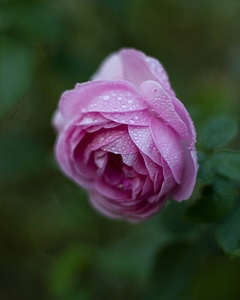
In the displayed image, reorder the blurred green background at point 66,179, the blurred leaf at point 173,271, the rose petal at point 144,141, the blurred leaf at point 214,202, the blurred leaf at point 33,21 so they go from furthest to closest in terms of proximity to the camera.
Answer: the blurred leaf at point 33,21, the blurred green background at point 66,179, the blurred leaf at point 173,271, the blurred leaf at point 214,202, the rose petal at point 144,141

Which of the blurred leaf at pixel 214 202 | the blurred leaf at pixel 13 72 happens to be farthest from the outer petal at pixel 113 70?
the blurred leaf at pixel 13 72

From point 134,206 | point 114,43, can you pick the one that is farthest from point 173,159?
point 114,43

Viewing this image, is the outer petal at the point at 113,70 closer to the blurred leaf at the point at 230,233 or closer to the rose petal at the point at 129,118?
the rose petal at the point at 129,118

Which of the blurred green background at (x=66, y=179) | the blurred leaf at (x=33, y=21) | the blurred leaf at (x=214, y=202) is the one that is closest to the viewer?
the blurred leaf at (x=214, y=202)

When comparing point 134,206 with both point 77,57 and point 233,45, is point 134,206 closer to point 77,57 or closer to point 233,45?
point 77,57

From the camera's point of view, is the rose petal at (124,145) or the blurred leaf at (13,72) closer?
the rose petal at (124,145)

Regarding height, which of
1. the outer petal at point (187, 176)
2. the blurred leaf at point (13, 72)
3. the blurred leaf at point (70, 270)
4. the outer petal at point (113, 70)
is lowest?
the blurred leaf at point (70, 270)
